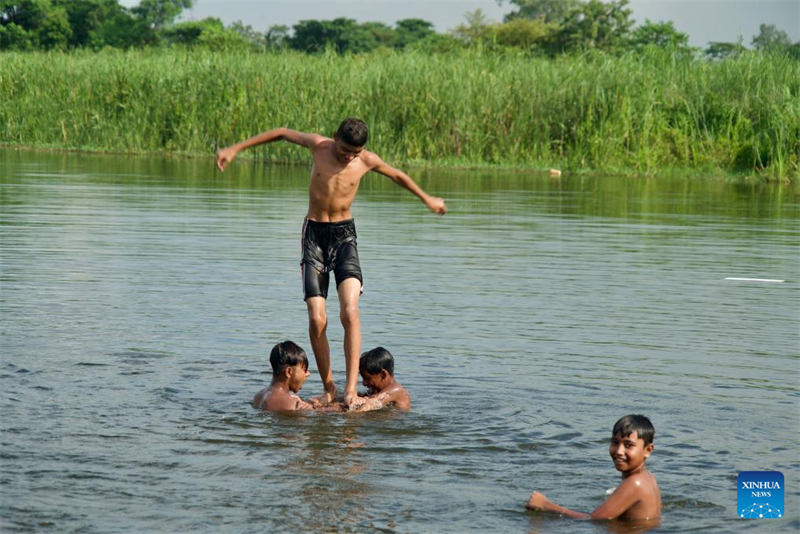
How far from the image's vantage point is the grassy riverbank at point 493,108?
29.0 meters

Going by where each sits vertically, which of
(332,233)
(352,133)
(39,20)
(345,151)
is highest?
(39,20)

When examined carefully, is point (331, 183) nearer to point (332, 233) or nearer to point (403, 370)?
point (332, 233)

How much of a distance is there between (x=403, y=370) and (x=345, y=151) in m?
1.77

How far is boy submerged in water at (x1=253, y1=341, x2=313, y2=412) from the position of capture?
773cm

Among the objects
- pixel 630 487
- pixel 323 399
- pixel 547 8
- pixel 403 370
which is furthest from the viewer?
pixel 547 8

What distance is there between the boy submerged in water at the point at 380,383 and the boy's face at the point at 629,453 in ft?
7.01

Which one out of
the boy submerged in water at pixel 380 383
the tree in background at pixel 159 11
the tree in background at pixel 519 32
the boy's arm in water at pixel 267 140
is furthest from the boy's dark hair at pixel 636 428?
the tree in background at pixel 159 11

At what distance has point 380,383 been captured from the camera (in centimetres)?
812

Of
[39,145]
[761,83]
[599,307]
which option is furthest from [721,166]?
[599,307]

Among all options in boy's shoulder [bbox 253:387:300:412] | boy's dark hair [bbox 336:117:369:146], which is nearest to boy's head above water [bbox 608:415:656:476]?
boy's shoulder [bbox 253:387:300:412]

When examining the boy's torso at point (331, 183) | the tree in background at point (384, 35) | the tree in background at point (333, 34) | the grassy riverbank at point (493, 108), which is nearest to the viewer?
the boy's torso at point (331, 183)

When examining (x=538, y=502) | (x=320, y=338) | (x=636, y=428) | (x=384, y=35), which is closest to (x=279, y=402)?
(x=320, y=338)

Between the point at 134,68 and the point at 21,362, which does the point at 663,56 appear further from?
the point at 21,362

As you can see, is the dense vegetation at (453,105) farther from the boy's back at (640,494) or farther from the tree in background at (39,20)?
the tree in background at (39,20)
